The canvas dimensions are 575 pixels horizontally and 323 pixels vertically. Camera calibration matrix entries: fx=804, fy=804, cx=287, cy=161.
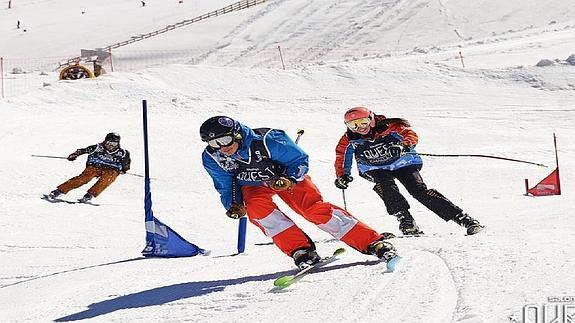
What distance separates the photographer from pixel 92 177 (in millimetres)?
12430

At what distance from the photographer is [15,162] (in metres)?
13.4

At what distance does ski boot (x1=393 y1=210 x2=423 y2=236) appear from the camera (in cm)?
807

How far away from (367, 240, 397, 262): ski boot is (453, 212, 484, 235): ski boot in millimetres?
1922

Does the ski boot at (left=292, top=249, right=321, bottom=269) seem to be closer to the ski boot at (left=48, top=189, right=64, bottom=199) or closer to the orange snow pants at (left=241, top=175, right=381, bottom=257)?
the orange snow pants at (left=241, top=175, right=381, bottom=257)

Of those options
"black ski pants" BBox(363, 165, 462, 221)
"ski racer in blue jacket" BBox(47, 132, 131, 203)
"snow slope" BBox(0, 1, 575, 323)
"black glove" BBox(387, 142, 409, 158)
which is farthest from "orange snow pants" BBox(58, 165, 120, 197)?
"black glove" BBox(387, 142, 409, 158)

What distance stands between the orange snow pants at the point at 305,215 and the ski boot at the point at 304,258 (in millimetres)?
48

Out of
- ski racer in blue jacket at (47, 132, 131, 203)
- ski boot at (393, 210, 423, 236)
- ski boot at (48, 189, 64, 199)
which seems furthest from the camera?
ski racer in blue jacket at (47, 132, 131, 203)

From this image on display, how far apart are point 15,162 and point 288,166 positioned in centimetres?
864

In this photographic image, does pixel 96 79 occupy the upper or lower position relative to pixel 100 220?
→ upper

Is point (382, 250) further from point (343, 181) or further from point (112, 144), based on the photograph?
point (112, 144)

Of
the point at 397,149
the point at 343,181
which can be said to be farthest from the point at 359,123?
the point at 343,181

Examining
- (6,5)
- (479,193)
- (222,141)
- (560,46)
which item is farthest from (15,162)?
(6,5)

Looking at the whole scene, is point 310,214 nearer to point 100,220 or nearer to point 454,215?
point 454,215

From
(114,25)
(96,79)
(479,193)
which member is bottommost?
(479,193)
